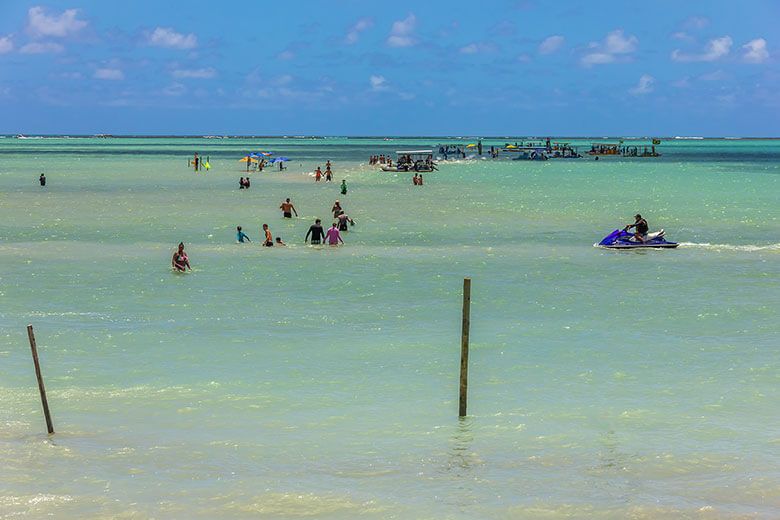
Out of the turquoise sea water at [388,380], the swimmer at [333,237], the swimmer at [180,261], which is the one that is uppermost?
the swimmer at [333,237]

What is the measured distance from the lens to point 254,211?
169 feet

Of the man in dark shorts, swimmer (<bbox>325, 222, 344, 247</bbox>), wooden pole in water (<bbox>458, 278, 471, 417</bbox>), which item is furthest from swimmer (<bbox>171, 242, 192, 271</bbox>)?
wooden pole in water (<bbox>458, 278, 471, 417</bbox>)

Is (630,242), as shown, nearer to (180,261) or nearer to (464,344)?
(180,261)

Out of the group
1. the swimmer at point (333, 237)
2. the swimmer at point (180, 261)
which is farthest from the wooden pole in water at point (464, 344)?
the swimmer at point (333, 237)

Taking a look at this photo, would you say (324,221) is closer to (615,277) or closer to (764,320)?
(615,277)

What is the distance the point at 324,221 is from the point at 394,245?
34.3 ft

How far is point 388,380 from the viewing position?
16.9 metres

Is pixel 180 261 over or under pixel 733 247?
under

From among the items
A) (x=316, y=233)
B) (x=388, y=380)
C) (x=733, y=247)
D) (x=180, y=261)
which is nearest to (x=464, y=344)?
(x=388, y=380)

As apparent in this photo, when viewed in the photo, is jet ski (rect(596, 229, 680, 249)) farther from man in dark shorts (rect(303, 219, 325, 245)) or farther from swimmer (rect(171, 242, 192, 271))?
swimmer (rect(171, 242, 192, 271))

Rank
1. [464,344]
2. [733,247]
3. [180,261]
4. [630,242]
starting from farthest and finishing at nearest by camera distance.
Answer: [733,247] < [630,242] < [180,261] < [464,344]

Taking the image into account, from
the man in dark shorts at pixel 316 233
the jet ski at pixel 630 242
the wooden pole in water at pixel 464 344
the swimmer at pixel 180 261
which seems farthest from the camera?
the man in dark shorts at pixel 316 233

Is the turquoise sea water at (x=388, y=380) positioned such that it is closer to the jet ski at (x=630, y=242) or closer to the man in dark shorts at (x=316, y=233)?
the jet ski at (x=630, y=242)

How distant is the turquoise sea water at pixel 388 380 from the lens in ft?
38.0
